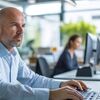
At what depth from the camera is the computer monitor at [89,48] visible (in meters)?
2.97

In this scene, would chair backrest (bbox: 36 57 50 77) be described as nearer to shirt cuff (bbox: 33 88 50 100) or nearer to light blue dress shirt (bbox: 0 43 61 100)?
light blue dress shirt (bbox: 0 43 61 100)

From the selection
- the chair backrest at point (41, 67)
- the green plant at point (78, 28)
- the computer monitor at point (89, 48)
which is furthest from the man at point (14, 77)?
the green plant at point (78, 28)

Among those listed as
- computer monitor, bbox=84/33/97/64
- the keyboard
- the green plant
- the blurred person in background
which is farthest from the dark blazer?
the keyboard

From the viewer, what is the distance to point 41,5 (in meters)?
7.29

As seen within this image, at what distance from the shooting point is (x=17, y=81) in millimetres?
1703

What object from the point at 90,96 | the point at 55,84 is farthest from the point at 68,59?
the point at 90,96

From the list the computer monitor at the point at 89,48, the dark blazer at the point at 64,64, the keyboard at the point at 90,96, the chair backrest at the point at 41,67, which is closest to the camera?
the keyboard at the point at 90,96

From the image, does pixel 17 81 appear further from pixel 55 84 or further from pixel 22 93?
pixel 22 93

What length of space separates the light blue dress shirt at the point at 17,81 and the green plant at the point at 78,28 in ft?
14.9

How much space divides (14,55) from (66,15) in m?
6.06

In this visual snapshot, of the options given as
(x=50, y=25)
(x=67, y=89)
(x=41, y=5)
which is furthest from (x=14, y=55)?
(x=50, y=25)

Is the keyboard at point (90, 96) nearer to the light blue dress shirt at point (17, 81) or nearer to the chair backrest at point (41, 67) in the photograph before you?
the light blue dress shirt at point (17, 81)

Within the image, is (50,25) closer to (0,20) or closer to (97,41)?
(97,41)

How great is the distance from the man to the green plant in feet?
15.0
